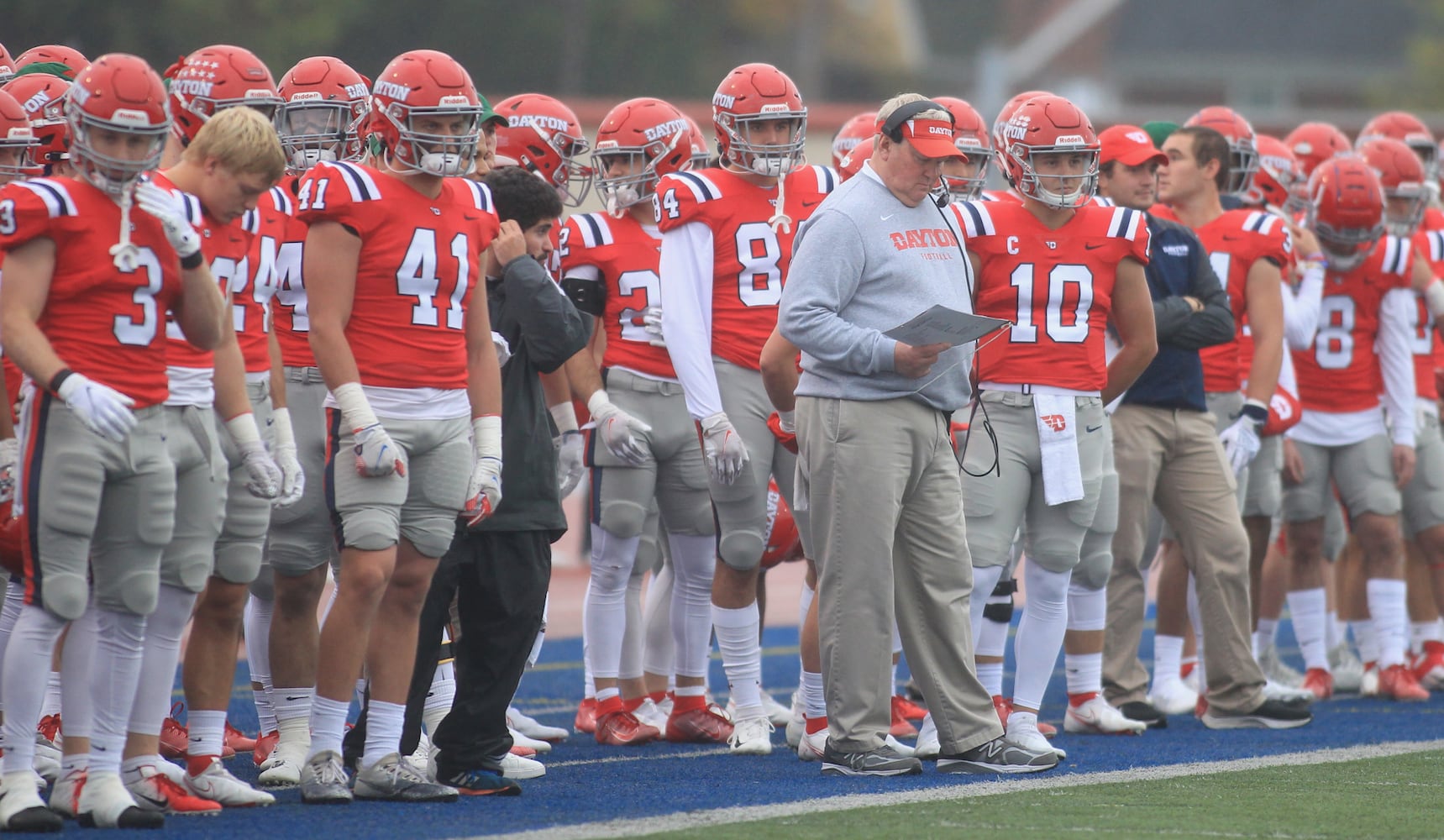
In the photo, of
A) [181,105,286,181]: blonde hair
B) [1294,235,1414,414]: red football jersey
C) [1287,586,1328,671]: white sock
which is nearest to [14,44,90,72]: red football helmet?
[181,105,286,181]: blonde hair

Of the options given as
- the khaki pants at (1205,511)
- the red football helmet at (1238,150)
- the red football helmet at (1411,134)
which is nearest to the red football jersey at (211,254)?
the khaki pants at (1205,511)

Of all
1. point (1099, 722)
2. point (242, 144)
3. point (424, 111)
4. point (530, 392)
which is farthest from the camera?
point (1099, 722)

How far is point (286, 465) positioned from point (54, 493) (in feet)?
2.27

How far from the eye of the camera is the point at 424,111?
4.94 m

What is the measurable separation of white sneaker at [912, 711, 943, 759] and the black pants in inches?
51.8

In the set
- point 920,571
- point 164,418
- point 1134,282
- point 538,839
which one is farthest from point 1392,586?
point 164,418

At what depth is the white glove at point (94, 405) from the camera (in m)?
4.23

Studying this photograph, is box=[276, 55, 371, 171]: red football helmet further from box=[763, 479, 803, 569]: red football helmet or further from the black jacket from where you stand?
→ box=[763, 479, 803, 569]: red football helmet

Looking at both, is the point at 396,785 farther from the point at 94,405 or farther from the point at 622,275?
the point at 622,275

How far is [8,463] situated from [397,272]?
108 centimetres

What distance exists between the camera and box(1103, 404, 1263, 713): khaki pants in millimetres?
6703

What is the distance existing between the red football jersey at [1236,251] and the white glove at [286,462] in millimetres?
3531

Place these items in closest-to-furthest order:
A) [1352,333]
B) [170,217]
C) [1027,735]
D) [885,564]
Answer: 1. [170,217]
2. [885,564]
3. [1027,735]
4. [1352,333]

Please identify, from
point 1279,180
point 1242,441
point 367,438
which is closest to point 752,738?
point 367,438
